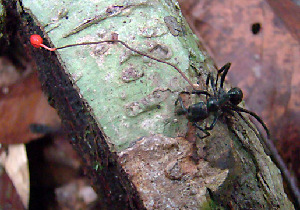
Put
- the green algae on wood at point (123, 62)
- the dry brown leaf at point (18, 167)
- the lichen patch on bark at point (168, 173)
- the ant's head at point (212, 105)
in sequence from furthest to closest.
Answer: the dry brown leaf at point (18, 167) < the ant's head at point (212, 105) < the green algae on wood at point (123, 62) < the lichen patch on bark at point (168, 173)

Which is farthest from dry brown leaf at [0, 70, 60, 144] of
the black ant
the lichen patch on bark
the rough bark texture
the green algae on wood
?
the black ant

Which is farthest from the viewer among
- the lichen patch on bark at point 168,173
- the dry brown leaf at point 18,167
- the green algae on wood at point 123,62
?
the dry brown leaf at point 18,167

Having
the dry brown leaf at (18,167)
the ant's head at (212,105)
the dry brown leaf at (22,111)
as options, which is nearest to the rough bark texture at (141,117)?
the ant's head at (212,105)

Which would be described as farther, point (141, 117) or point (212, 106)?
point (212, 106)

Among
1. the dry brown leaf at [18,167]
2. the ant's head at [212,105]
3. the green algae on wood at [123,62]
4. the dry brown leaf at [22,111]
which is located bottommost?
the dry brown leaf at [18,167]

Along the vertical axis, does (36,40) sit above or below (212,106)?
above

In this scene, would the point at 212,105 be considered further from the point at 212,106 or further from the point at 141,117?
the point at 141,117

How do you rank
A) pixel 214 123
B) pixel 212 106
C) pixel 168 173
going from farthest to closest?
pixel 212 106 < pixel 214 123 < pixel 168 173

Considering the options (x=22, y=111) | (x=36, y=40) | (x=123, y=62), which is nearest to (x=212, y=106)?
(x=123, y=62)

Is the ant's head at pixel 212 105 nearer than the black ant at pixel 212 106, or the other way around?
the black ant at pixel 212 106

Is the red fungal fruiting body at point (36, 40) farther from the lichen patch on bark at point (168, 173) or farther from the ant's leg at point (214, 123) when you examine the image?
the ant's leg at point (214, 123)
